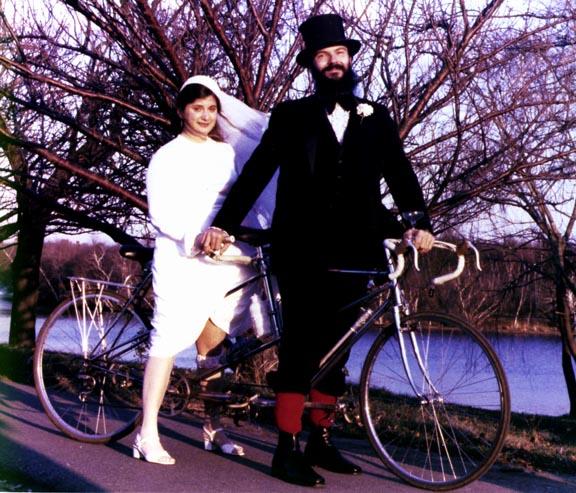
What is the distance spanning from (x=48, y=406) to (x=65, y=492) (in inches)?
54.3

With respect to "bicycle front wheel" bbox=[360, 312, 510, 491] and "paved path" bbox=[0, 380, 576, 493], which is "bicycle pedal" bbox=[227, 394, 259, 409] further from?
"bicycle front wheel" bbox=[360, 312, 510, 491]

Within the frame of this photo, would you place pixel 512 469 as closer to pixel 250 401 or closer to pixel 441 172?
pixel 250 401

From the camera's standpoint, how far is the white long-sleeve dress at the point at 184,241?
4426mm

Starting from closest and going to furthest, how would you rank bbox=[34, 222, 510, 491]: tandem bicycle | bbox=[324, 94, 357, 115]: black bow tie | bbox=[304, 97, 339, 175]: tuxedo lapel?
1. bbox=[34, 222, 510, 491]: tandem bicycle
2. bbox=[304, 97, 339, 175]: tuxedo lapel
3. bbox=[324, 94, 357, 115]: black bow tie

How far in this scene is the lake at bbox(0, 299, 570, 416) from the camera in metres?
5.28

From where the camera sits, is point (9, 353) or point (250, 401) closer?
point (250, 401)

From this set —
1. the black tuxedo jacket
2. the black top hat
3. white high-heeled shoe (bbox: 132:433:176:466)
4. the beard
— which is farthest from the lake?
the black top hat

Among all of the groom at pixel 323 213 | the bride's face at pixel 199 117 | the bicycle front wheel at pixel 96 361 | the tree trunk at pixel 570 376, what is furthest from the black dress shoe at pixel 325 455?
the tree trunk at pixel 570 376

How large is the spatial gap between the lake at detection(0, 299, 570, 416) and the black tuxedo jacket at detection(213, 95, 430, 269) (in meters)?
0.48

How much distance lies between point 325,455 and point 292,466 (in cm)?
31

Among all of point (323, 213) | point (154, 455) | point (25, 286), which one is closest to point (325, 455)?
point (154, 455)

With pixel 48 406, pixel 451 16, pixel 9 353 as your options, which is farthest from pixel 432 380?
pixel 9 353

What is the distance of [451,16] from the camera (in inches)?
249

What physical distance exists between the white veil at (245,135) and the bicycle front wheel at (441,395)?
1.13 m
